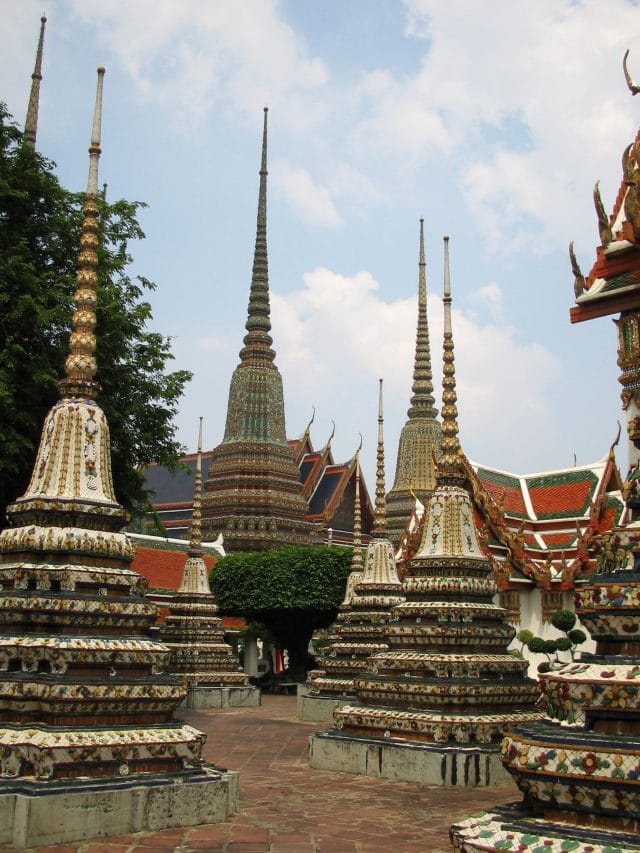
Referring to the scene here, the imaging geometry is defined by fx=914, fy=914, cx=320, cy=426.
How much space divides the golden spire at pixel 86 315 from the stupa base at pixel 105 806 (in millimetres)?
3380

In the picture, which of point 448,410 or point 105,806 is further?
point 448,410

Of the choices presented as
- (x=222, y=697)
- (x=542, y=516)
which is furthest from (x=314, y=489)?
(x=222, y=697)

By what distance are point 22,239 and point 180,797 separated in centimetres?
889

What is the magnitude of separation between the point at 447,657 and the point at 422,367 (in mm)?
39407

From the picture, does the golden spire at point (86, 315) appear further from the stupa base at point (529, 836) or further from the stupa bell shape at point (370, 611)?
the stupa bell shape at point (370, 611)

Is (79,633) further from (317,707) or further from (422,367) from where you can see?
(422,367)

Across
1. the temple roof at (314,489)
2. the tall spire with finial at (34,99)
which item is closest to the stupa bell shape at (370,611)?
the tall spire with finial at (34,99)

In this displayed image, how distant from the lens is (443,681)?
11.2m

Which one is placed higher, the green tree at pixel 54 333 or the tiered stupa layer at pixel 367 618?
the green tree at pixel 54 333

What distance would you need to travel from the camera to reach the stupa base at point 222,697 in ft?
73.4

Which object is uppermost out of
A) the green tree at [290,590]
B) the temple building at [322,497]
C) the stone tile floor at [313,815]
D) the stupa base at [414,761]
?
the temple building at [322,497]

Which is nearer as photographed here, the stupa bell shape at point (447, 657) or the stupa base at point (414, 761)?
the stupa base at point (414, 761)

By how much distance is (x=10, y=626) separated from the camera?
7.56 m

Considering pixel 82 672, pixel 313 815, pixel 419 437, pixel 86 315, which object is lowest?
pixel 313 815
